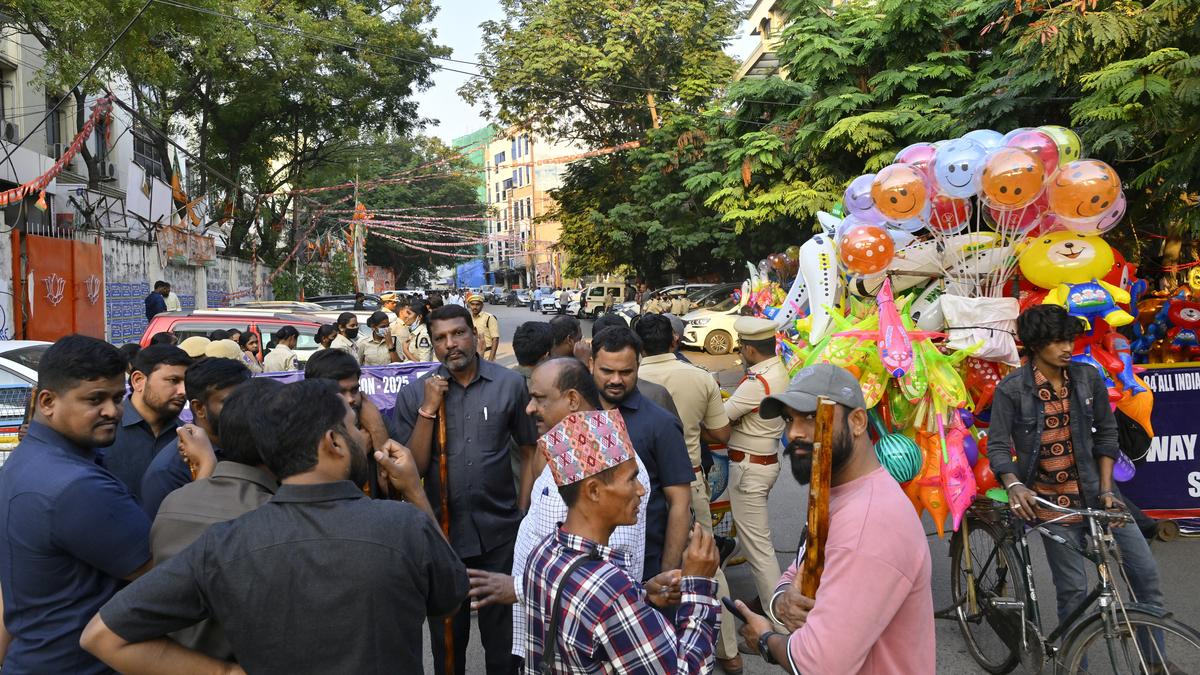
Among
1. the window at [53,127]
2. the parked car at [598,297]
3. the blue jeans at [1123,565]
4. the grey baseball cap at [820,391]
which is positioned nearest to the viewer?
the grey baseball cap at [820,391]

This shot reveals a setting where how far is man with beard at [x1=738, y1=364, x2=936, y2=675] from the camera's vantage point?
2.12m

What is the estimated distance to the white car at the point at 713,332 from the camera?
2147 cm

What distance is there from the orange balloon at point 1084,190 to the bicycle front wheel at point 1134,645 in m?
2.64

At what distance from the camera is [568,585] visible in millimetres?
2168

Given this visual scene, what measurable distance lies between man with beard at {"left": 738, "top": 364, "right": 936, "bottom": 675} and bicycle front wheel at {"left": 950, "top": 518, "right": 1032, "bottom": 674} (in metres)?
2.40

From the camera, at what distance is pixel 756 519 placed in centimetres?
516

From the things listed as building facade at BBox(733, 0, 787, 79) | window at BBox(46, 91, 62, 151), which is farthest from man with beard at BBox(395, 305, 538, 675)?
building facade at BBox(733, 0, 787, 79)

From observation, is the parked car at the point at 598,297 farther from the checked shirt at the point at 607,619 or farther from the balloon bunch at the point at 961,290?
the checked shirt at the point at 607,619

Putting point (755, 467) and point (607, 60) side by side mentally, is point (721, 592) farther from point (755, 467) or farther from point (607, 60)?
point (607, 60)

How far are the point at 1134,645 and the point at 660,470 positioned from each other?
1.91 m

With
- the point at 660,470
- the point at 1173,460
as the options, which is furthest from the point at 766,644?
the point at 1173,460

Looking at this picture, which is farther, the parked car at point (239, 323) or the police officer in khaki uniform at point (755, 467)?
the parked car at point (239, 323)

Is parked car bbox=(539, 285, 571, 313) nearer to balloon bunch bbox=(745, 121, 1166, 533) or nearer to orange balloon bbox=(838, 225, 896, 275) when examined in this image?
balloon bunch bbox=(745, 121, 1166, 533)

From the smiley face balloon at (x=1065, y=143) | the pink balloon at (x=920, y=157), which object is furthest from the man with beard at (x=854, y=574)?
the smiley face balloon at (x=1065, y=143)
